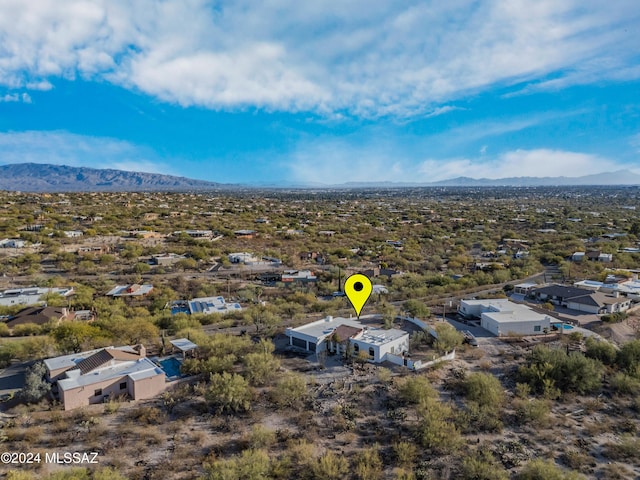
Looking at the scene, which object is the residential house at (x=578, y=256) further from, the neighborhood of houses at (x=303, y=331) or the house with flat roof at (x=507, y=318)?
the house with flat roof at (x=507, y=318)

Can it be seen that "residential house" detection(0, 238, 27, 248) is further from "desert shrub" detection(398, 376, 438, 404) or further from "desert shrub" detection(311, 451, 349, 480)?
"desert shrub" detection(311, 451, 349, 480)

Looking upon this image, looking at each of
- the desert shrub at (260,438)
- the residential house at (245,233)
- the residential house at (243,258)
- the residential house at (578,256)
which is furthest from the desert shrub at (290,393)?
the residential house at (245,233)

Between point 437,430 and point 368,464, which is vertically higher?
point 437,430

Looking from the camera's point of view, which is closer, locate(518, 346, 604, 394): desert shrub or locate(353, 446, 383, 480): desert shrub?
locate(353, 446, 383, 480): desert shrub

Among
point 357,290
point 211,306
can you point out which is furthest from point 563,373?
point 211,306

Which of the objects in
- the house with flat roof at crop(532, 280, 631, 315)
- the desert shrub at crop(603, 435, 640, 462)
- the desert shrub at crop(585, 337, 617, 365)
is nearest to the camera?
the desert shrub at crop(603, 435, 640, 462)

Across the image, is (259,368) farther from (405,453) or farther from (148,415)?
(405,453)

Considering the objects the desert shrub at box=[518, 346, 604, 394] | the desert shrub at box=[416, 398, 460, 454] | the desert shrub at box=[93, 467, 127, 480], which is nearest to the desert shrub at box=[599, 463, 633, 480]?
the desert shrub at box=[518, 346, 604, 394]
